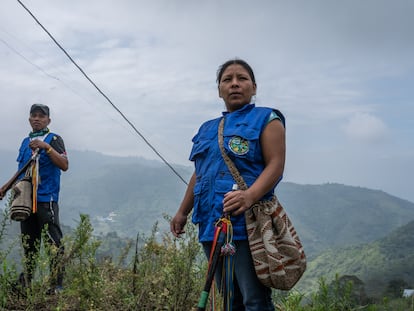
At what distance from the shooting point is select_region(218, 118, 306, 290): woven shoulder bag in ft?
7.28

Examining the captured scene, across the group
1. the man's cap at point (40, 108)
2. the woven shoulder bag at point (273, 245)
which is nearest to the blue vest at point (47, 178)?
the man's cap at point (40, 108)

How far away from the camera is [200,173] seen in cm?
257

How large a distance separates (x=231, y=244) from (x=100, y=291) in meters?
1.79

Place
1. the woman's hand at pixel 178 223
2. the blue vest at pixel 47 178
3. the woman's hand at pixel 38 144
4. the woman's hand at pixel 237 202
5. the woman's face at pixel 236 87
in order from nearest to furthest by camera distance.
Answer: the woman's hand at pixel 237 202 < the woman's face at pixel 236 87 < the woman's hand at pixel 178 223 < the woman's hand at pixel 38 144 < the blue vest at pixel 47 178

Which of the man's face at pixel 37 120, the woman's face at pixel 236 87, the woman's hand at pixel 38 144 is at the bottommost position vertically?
the woman's face at pixel 236 87

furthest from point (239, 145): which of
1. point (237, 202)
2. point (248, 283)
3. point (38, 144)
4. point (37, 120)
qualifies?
point (37, 120)

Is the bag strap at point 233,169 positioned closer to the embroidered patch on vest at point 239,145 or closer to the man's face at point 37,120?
the embroidered patch on vest at point 239,145

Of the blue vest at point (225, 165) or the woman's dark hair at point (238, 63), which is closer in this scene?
the blue vest at point (225, 165)

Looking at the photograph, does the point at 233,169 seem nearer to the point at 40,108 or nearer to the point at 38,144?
the point at 38,144

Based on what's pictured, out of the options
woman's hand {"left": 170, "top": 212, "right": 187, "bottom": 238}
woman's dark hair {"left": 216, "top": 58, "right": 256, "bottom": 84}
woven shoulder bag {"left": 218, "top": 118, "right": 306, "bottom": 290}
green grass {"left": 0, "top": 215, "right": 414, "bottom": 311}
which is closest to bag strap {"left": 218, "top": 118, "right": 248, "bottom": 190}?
woven shoulder bag {"left": 218, "top": 118, "right": 306, "bottom": 290}

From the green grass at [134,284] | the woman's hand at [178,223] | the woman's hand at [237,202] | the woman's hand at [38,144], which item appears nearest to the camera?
the woman's hand at [237,202]

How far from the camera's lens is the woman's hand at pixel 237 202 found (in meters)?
2.22

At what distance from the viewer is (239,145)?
7.96ft

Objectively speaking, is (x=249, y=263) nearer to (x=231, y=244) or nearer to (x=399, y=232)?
(x=231, y=244)
